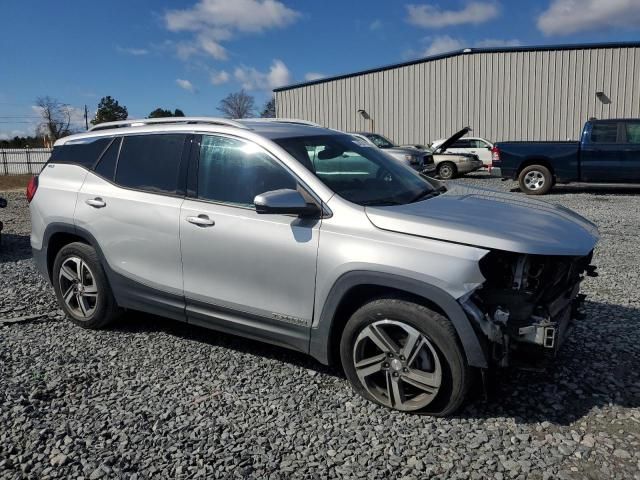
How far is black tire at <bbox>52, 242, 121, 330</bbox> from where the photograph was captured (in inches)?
185

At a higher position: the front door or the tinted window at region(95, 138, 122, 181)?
the tinted window at region(95, 138, 122, 181)

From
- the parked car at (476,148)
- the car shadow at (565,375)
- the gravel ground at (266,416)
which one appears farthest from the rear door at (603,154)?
the gravel ground at (266,416)

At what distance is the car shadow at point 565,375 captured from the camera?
11.3 feet

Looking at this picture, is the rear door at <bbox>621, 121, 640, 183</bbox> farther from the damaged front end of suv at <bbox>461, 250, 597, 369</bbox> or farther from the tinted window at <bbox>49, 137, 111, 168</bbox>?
the tinted window at <bbox>49, 137, 111, 168</bbox>

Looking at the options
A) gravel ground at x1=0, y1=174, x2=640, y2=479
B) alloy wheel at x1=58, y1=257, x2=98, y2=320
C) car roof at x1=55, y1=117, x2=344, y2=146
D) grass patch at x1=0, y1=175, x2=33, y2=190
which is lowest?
gravel ground at x1=0, y1=174, x2=640, y2=479

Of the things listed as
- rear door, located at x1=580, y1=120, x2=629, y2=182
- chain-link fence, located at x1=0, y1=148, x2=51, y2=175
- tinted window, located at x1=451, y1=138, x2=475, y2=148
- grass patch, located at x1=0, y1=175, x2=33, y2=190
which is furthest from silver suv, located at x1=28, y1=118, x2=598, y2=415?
chain-link fence, located at x1=0, y1=148, x2=51, y2=175

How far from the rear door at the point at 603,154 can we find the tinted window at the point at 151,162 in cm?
1295

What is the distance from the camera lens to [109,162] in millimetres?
4723

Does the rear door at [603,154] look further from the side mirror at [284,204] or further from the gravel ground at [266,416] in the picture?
the side mirror at [284,204]

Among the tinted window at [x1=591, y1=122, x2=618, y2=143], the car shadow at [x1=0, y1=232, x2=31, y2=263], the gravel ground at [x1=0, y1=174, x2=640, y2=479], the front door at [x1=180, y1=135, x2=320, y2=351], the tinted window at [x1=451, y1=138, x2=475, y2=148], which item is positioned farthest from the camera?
the tinted window at [x1=451, y1=138, x2=475, y2=148]

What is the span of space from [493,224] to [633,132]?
13.3 metres

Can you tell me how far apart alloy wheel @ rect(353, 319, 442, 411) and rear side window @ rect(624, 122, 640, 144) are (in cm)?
1351

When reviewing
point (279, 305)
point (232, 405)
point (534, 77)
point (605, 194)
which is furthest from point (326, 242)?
point (534, 77)

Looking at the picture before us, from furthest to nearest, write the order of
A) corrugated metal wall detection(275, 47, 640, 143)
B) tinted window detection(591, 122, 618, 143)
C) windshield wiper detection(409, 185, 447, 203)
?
corrugated metal wall detection(275, 47, 640, 143), tinted window detection(591, 122, 618, 143), windshield wiper detection(409, 185, 447, 203)
